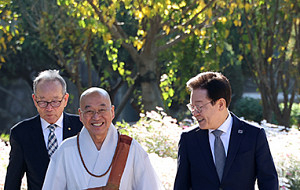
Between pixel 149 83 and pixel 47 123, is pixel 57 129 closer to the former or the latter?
pixel 47 123

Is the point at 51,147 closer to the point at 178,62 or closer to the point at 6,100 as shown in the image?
the point at 178,62

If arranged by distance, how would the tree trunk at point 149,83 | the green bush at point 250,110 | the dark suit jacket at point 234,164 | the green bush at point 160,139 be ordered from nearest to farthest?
1. the dark suit jacket at point 234,164
2. the green bush at point 160,139
3. the tree trunk at point 149,83
4. the green bush at point 250,110

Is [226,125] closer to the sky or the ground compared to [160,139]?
closer to the ground

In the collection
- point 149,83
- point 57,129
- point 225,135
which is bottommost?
point 225,135

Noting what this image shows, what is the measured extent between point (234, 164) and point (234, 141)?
16 centimetres

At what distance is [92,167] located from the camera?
342 centimetres

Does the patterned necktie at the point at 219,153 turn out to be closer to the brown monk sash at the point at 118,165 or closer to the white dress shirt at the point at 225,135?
the white dress shirt at the point at 225,135

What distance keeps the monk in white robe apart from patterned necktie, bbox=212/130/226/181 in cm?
45

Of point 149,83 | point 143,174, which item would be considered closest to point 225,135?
point 143,174

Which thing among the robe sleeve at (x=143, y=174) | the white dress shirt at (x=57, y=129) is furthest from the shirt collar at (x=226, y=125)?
the white dress shirt at (x=57, y=129)

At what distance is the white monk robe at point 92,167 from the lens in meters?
3.40

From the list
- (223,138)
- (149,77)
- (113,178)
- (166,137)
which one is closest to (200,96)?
(223,138)

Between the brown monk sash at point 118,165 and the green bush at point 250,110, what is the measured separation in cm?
1636

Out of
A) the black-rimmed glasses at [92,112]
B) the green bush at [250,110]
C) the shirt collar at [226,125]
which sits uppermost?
the green bush at [250,110]
